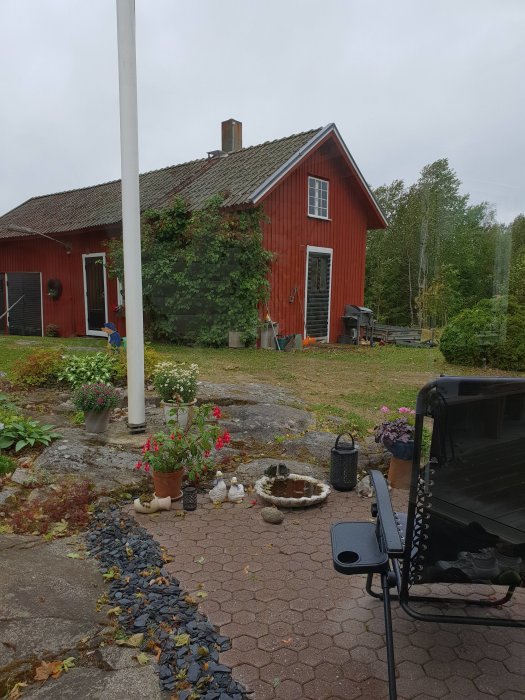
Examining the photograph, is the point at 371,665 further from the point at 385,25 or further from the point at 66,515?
the point at 385,25

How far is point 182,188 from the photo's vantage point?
11.9m

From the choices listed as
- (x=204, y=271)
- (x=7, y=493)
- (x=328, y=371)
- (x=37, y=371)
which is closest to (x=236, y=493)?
(x=7, y=493)

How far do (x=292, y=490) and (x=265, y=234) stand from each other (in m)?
8.09

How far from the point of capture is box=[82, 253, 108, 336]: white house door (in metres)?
12.5

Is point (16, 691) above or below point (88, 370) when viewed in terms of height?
below

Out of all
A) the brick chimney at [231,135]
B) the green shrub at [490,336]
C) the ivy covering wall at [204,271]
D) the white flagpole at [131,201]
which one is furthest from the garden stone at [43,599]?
the brick chimney at [231,135]

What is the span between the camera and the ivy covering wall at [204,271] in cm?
1016

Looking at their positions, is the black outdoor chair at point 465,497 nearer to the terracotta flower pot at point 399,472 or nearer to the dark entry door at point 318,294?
the terracotta flower pot at point 399,472

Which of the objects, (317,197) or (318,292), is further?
(318,292)

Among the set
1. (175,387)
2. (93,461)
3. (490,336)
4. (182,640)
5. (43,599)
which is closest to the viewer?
(182,640)

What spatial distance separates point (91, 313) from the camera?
1288cm

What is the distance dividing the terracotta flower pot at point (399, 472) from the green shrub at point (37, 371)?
4.46 meters

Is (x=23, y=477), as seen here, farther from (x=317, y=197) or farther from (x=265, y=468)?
(x=317, y=197)

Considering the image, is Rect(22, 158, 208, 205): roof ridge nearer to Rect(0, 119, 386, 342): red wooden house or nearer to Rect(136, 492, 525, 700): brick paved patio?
Rect(0, 119, 386, 342): red wooden house
